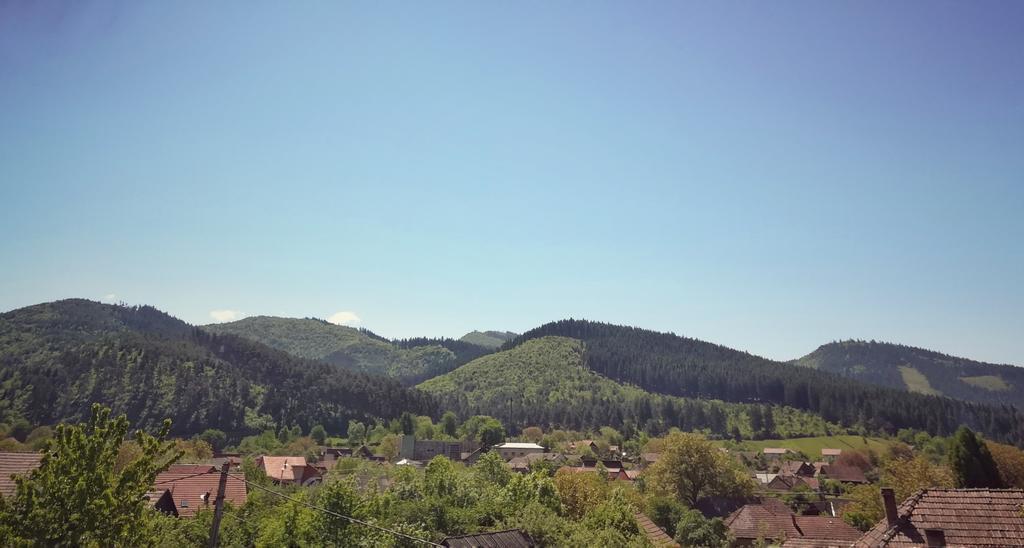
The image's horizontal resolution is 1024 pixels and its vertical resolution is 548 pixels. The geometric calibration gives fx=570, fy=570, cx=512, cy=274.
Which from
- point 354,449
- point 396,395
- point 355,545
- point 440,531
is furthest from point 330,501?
point 396,395

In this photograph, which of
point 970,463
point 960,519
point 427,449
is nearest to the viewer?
point 960,519

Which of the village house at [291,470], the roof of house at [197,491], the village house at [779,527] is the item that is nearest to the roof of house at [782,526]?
the village house at [779,527]

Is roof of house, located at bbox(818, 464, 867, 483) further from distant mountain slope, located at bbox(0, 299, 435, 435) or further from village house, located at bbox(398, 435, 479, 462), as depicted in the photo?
distant mountain slope, located at bbox(0, 299, 435, 435)

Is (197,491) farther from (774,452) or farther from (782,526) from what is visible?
(774,452)

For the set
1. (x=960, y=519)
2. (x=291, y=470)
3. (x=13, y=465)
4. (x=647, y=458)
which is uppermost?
(x=13, y=465)

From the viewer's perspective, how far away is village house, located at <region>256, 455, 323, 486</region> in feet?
261

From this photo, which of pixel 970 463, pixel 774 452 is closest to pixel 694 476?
pixel 970 463

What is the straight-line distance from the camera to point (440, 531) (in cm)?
3269

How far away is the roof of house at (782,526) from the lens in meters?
44.0

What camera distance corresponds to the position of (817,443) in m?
151

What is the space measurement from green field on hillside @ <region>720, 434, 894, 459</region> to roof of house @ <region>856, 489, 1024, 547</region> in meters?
134

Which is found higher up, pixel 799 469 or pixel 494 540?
pixel 494 540

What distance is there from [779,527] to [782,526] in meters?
0.28

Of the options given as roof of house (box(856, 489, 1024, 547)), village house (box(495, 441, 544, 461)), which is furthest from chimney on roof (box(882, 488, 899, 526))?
village house (box(495, 441, 544, 461))
